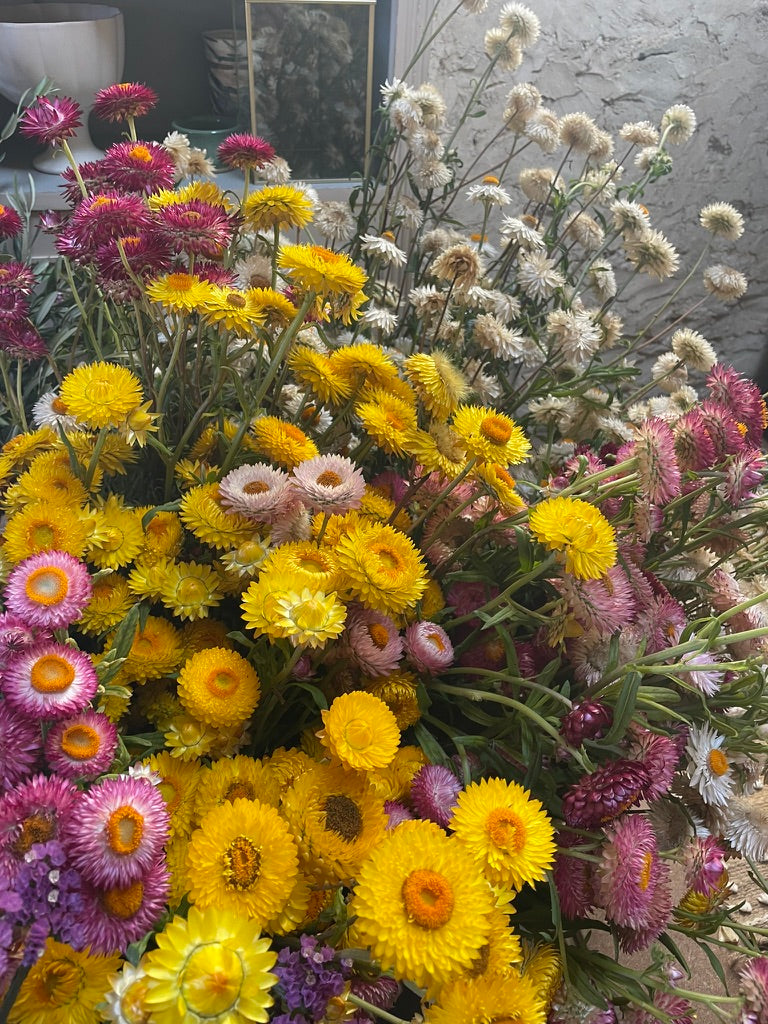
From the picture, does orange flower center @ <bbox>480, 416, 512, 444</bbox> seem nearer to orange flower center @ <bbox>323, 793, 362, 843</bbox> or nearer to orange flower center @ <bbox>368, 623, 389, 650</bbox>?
orange flower center @ <bbox>368, 623, 389, 650</bbox>

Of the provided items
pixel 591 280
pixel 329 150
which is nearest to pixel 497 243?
pixel 329 150

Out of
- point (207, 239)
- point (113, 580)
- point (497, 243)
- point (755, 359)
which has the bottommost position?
point (755, 359)

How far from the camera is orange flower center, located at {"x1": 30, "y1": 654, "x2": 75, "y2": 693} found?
18.8 inches

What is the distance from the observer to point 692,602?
0.81m

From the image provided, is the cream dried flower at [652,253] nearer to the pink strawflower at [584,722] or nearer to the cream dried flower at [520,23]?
the cream dried flower at [520,23]

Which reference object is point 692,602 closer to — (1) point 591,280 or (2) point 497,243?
(1) point 591,280

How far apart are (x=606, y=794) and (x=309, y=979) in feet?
0.73

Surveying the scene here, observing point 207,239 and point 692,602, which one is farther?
point 692,602

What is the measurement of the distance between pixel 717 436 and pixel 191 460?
484 mm

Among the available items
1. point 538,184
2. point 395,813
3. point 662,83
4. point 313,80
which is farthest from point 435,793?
point 662,83

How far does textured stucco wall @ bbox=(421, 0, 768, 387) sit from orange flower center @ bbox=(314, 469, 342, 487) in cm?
135

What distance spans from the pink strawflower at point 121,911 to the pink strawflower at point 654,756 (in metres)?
0.33

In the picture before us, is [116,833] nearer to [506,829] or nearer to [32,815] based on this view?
[32,815]

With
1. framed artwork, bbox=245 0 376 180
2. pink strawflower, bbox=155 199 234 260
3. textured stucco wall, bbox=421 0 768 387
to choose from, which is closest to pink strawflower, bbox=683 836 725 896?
pink strawflower, bbox=155 199 234 260
